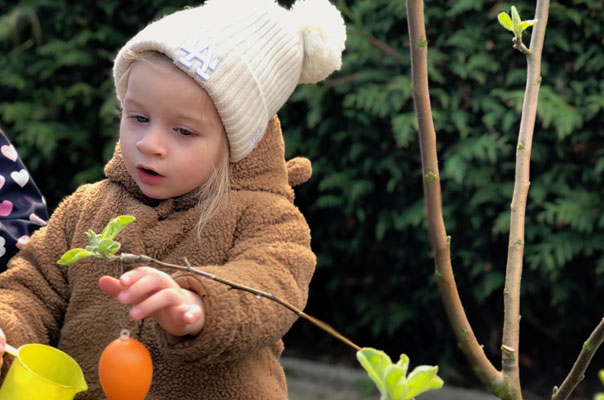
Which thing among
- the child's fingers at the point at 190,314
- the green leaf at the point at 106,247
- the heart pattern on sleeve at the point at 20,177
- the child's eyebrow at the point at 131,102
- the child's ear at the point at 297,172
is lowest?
the child's fingers at the point at 190,314

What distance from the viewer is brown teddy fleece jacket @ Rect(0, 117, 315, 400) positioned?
138cm

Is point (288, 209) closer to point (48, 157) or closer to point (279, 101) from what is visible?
point (279, 101)

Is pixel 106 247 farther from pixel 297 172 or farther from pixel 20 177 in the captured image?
pixel 20 177

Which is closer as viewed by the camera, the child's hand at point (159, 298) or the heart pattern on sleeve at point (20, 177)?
the child's hand at point (159, 298)

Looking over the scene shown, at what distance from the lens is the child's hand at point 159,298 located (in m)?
1.02

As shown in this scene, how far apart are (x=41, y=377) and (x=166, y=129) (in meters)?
0.47

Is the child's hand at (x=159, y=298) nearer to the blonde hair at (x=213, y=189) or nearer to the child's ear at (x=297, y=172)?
the blonde hair at (x=213, y=189)

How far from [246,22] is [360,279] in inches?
112

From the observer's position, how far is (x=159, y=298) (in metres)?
1.04

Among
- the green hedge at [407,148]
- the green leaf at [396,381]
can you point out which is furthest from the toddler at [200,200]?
the green hedge at [407,148]

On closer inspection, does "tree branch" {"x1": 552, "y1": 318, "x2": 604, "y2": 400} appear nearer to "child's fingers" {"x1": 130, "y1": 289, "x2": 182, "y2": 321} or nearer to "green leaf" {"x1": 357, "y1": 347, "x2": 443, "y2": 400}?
"green leaf" {"x1": 357, "y1": 347, "x2": 443, "y2": 400}

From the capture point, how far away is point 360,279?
4191 mm

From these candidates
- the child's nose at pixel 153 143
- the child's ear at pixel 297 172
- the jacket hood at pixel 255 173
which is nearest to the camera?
the child's nose at pixel 153 143

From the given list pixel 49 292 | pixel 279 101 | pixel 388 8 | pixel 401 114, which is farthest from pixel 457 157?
pixel 49 292
